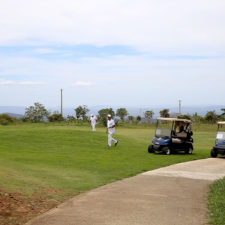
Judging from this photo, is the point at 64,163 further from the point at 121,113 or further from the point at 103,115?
the point at 121,113

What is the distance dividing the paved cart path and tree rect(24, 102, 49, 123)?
45.6 m

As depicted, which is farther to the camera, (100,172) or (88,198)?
(100,172)

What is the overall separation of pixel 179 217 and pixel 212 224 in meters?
0.65

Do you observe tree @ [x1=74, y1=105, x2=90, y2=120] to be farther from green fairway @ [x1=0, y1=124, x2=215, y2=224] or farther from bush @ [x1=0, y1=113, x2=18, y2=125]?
green fairway @ [x1=0, y1=124, x2=215, y2=224]

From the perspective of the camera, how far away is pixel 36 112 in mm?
56875

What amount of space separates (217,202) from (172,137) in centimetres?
1175

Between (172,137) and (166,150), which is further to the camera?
(172,137)

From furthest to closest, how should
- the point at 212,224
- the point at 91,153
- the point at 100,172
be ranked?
the point at 91,153 → the point at 100,172 → the point at 212,224

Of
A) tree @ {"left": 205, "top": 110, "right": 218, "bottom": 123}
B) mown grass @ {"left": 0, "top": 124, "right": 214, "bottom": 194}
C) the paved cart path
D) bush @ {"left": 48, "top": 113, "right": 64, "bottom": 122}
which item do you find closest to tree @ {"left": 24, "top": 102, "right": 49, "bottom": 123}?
bush @ {"left": 48, "top": 113, "right": 64, "bottom": 122}

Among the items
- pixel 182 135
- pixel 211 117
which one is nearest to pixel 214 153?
pixel 182 135

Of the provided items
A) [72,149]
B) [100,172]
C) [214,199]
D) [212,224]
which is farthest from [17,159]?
[212,224]

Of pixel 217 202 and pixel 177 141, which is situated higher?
pixel 177 141

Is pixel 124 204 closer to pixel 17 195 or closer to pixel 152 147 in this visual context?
pixel 17 195

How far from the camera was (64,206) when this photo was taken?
26.4 feet
